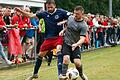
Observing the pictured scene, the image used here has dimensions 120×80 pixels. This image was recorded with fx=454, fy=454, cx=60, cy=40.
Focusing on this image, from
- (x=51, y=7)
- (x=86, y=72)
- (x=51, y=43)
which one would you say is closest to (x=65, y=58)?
(x=51, y=43)

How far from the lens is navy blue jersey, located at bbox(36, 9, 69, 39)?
36.2 feet

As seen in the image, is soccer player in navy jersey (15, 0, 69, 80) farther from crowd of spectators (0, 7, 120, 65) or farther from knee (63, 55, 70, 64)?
crowd of spectators (0, 7, 120, 65)

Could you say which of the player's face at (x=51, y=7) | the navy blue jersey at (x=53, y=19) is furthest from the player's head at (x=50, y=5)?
the navy blue jersey at (x=53, y=19)

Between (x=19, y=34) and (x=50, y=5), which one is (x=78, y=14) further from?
(x=19, y=34)

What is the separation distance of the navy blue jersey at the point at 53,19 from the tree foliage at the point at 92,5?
33.7 metres

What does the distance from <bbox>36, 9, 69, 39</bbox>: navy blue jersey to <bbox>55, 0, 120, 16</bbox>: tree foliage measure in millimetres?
33741

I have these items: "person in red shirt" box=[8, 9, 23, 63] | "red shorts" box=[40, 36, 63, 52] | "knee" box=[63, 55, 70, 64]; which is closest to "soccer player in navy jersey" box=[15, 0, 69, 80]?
"red shorts" box=[40, 36, 63, 52]

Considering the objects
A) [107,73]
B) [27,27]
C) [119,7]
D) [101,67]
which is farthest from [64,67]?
[119,7]

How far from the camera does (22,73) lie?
13.4 metres

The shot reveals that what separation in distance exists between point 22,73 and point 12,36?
6.88 feet

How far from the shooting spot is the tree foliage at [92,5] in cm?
4509

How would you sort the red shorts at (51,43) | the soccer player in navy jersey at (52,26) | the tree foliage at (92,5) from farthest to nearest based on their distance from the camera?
the tree foliage at (92,5) < the red shorts at (51,43) < the soccer player in navy jersey at (52,26)

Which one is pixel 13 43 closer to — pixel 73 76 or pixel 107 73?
pixel 107 73

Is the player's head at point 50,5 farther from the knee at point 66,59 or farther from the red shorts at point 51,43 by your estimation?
the knee at point 66,59
